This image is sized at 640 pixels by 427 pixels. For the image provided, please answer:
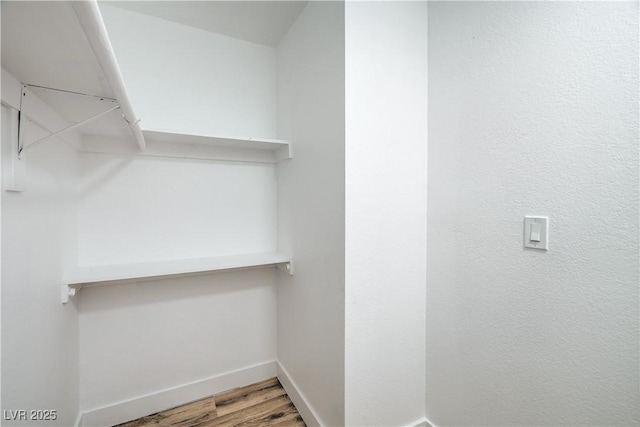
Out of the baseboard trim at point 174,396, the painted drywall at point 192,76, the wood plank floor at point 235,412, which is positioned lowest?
the wood plank floor at point 235,412

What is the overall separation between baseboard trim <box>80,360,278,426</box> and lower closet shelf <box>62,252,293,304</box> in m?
0.72

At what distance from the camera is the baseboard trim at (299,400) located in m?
1.38

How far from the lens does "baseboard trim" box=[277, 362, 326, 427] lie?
138 centimetres

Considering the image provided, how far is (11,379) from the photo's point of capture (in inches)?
30.1

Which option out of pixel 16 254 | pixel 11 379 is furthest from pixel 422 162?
pixel 11 379

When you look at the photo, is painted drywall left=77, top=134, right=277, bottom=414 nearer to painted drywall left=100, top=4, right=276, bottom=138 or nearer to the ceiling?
painted drywall left=100, top=4, right=276, bottom=138

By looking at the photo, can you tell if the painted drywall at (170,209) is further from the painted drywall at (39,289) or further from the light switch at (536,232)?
the light switch at (536,232)

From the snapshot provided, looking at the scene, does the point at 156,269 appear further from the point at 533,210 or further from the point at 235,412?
the point at 533,210

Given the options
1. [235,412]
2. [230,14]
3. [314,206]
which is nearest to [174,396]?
[235,412]

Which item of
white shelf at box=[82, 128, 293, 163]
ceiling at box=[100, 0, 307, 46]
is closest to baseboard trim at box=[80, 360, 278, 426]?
white shelf at box=[82, 128, 293, 163]

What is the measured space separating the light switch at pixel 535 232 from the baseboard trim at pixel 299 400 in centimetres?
130

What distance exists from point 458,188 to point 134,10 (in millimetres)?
2064

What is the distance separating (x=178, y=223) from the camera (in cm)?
163

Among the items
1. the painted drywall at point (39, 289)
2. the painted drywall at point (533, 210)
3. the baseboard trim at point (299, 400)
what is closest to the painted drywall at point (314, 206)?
the baseboard trim at point (299, 400)
